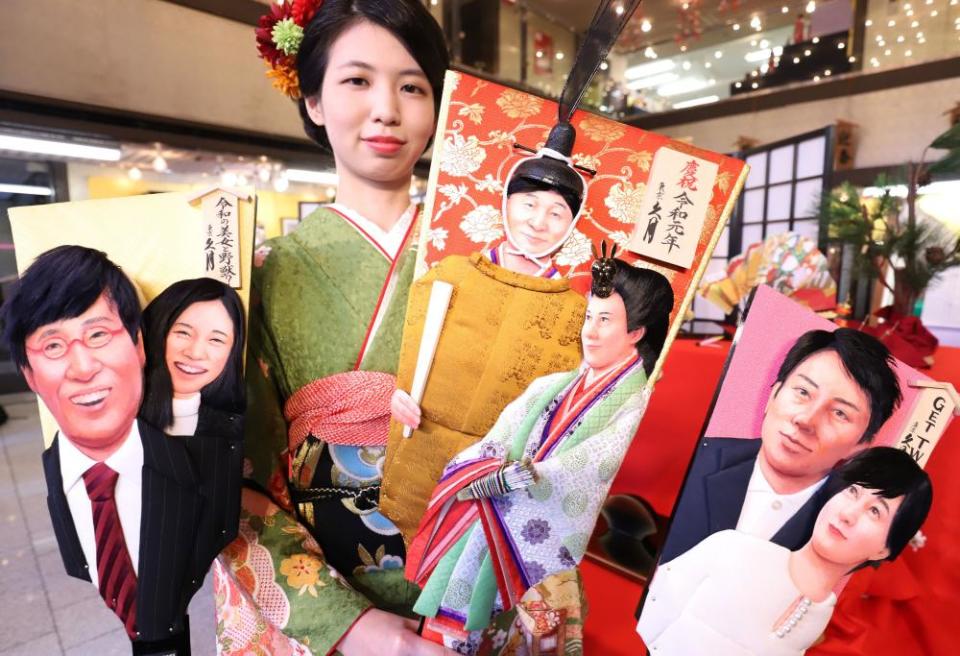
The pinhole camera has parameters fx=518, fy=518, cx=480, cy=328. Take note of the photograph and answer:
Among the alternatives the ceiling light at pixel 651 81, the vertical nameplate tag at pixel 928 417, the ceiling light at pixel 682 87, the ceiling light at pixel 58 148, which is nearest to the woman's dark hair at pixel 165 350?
the vertical nameplate tag at pixel 928 417

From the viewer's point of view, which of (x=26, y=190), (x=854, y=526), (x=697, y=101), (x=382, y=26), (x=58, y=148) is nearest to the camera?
(x=854, y=526)

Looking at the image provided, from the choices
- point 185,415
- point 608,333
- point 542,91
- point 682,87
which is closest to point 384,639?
point 185,415

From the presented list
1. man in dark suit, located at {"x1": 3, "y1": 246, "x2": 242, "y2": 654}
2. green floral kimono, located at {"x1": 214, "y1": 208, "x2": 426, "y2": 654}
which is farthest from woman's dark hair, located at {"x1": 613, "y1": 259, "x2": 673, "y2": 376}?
man in dark suit, located at {"x1": 3, "y1": 246, "x2": 242, "y2": 654}

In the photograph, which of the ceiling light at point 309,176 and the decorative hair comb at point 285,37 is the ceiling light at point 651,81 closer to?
the ceiling light at point 309,176

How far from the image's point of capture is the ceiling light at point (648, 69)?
6789mm

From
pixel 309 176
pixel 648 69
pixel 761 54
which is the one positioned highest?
pixel 761 54

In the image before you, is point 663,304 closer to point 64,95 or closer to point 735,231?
point 64,95

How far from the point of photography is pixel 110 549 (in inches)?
26.5

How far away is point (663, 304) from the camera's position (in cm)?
68

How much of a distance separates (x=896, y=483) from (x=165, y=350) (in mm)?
947

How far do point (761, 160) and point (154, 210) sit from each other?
5825mm

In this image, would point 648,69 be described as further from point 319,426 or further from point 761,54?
point 319,426

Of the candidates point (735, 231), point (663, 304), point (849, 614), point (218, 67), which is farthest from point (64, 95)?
point (735, 231)

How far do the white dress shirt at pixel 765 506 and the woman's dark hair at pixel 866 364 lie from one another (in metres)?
0.11
